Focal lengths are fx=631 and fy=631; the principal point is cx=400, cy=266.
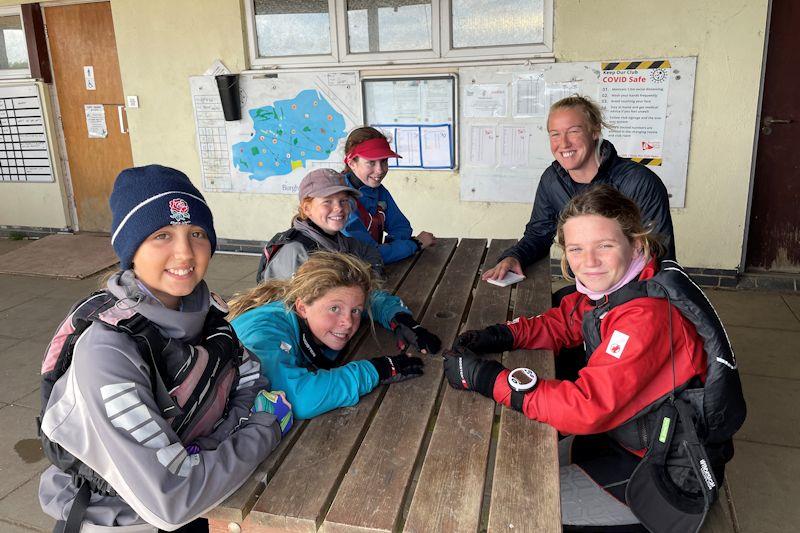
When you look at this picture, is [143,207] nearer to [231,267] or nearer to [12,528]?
[12,528]

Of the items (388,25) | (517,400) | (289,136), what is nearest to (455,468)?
(517,400)

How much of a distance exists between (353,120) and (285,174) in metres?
0.89

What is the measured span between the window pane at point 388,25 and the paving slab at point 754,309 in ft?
10.3

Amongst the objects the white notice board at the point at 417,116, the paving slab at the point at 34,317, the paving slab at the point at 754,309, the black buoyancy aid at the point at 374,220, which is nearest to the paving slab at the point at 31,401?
the paving slab at the point at 34,317

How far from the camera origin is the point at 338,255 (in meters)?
2.08

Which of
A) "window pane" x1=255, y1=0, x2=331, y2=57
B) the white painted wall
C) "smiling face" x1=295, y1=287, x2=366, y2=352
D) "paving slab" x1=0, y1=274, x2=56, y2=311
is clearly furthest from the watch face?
"paving slab" x1=0, y1=274, x2=56, y2=311

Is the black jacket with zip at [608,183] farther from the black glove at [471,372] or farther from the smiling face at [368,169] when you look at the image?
the black glove at [471,372]

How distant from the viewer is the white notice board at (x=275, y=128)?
5.71m

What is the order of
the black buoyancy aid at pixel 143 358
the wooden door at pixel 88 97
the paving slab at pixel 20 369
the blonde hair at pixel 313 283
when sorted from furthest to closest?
the wooden door at pixel 88 97 → the paving slab at pixel 20 369 → the blonde hair at pixel 313 283 → the black buoyancy aid at pixel 143 358

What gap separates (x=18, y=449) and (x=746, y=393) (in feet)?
12.3

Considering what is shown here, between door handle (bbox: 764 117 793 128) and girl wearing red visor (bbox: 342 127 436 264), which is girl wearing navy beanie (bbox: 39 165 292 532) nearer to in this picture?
girl wearing red visor (bbox: 342 127 436 264)

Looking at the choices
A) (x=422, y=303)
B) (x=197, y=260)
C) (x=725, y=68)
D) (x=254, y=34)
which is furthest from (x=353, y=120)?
(x=197, y=260)

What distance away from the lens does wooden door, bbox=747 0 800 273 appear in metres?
4.68

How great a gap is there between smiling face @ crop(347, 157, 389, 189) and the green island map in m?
2.49
